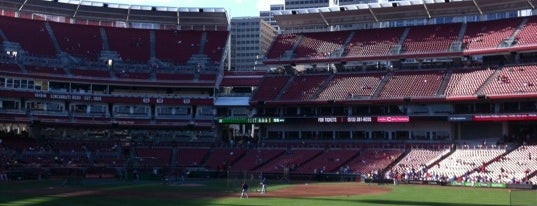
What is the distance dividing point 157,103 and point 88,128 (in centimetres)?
1034

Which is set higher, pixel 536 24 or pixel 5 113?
pixel 536 24

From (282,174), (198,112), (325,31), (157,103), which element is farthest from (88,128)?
(325,31)

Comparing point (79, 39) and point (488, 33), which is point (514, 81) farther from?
point (79, 39)

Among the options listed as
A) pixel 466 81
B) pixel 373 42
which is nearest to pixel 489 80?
pixel 466 81

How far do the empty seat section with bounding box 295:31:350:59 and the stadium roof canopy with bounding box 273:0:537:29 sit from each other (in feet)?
5.53

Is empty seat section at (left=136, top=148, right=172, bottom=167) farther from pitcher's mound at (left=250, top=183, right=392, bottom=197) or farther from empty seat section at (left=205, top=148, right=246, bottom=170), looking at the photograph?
pitcher's mound at (left=250, top=183, right=392, bottom=197)

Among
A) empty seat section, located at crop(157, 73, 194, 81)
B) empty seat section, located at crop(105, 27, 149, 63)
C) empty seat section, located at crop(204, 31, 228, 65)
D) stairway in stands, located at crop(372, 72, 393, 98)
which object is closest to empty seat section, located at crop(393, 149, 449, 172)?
stairway in stands, located at crop(372, 72, 393, 98)

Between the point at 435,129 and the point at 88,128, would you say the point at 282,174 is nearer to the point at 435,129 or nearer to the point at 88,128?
the point at 435,129

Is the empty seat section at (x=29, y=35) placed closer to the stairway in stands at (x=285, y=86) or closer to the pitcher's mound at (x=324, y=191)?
the stairway in stands at (x=285, y=86)

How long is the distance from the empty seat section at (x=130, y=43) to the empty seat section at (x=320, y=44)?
2345 cm

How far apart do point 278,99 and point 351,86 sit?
10049 mm

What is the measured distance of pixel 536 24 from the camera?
75.4 meters

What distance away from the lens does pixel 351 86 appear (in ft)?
264

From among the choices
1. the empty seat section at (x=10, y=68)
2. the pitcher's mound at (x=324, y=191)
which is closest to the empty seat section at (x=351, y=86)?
the pitcher's mound at (x=324, y=191)
